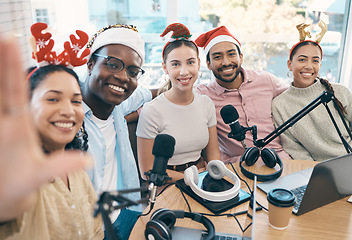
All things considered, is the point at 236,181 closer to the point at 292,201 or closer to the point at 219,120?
the point at 292,201

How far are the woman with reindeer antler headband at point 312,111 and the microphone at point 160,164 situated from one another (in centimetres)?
133

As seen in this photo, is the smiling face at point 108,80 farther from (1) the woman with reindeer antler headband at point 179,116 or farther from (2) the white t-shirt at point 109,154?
(1) the woman with reindeer antler headband at point 179,116

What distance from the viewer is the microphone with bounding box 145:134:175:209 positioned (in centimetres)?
98

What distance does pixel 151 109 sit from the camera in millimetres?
1821

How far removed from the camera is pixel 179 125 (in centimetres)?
185

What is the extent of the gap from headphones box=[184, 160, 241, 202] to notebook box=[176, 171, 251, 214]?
0.02m

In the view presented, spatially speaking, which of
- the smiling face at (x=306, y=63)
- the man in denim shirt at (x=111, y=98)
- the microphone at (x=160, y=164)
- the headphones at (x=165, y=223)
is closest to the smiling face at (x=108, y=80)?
the man in denim shirt at (x=111, y=98)

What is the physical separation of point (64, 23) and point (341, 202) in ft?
9.49

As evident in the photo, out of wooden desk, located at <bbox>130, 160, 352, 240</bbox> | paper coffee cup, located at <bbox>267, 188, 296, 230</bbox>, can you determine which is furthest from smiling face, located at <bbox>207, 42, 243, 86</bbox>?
paper coffee cup, located at <bbox>267, 188, 296, 230</bbox>

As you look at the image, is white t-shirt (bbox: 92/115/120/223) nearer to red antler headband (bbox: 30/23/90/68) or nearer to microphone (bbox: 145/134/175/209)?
red antler headband (bbox: 30/23/90/68)

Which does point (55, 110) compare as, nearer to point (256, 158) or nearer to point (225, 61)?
point (256, 158)

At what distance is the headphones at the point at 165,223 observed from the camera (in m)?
0.99

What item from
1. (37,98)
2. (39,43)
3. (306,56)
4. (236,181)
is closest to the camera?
(37,98)

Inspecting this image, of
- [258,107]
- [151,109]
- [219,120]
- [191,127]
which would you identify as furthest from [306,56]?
[151,109]
